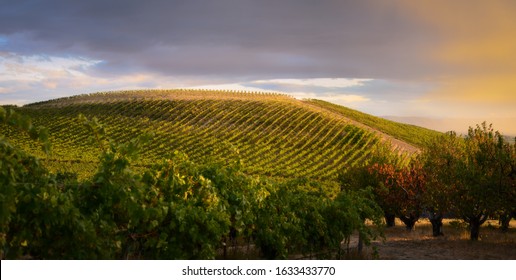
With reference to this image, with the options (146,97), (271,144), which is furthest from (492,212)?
(146,97)

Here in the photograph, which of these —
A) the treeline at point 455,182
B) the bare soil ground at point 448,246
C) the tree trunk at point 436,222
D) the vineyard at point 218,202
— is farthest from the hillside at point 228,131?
the bare soil ground at point 448,246

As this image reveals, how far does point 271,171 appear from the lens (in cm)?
5903

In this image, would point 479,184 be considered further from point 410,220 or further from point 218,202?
point 218,202

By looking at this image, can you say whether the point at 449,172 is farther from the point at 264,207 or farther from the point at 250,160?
the point at 250,160

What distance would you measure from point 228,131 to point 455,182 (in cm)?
5869

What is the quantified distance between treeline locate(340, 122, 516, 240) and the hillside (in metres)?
30.1

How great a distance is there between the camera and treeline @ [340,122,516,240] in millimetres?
19469

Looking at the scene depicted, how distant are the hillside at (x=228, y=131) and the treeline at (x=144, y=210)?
43.3 metres

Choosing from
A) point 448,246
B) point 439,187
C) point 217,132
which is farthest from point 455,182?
point 217,132

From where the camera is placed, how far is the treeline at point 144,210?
26.4ft

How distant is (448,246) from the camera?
1984 cm

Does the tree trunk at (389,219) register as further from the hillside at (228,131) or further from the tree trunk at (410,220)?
the hillside at (228,131)

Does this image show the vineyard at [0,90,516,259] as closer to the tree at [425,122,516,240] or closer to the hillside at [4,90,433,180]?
the tree at [425,122,516,240]

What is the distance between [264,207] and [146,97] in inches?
3712
